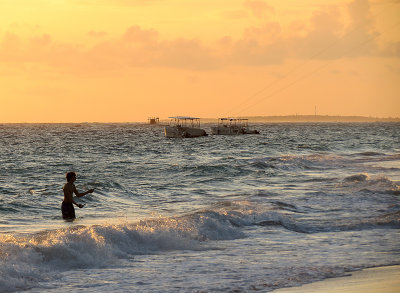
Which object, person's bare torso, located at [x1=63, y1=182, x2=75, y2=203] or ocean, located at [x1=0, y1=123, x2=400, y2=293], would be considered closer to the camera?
ocean, located at [x1=0, y1=123, x2=400, y2=293]

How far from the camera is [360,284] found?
10070mm

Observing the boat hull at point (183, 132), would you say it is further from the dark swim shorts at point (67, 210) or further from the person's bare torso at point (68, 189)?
the person's bare torso at point (68, 189)

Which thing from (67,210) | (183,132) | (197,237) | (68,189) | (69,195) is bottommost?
(197,237)

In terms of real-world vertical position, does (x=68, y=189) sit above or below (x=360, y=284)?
above

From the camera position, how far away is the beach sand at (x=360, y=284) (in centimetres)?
969

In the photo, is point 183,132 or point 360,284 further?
point 183,132

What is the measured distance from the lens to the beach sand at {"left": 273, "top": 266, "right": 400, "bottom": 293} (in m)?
9.69

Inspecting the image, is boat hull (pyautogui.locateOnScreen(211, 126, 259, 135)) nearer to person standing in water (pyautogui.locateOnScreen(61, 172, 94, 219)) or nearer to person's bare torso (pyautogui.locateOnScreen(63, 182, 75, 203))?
person standing in water (pyautogui.locateOnScreen(61, 172, 94, 219))

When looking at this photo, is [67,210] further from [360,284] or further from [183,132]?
[183,132]

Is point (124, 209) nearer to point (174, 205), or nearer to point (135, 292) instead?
point (174, 205)

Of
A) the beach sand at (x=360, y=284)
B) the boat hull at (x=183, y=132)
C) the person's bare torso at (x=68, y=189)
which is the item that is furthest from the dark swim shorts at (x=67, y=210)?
the boat hull at (x=183, y=132)

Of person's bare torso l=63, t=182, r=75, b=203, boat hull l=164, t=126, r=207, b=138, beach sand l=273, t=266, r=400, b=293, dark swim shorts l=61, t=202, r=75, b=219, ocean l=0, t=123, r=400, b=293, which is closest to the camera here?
beach sand l=273, t=266, r=400, b=293

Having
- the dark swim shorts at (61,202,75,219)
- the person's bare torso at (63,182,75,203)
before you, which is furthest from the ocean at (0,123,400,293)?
the person's bare torso at (63,182,75,203)

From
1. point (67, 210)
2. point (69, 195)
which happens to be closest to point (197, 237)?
point (69, 195)
